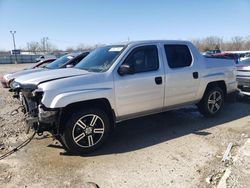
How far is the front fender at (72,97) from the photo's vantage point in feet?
13.0

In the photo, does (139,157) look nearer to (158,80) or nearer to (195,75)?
(158,80)

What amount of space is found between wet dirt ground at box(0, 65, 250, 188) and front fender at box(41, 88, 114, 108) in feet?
3.11

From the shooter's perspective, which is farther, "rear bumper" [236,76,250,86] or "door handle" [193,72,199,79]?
"rear bumper" [236,76,250,86]

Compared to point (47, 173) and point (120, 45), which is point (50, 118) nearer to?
point (47, 173)

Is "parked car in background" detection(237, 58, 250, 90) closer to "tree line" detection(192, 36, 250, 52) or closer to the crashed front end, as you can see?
the crashed front end

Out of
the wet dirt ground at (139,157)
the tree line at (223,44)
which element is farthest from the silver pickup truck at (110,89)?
the tree line at (223,44)

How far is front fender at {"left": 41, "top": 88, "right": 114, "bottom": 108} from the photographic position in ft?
13.0

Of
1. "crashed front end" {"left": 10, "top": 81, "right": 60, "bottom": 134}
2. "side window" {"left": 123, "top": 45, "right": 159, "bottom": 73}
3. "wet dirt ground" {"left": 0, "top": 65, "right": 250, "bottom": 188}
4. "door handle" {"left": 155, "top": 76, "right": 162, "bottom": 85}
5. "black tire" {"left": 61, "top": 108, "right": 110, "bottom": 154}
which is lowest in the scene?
"wet dirt ground" {"left": 0, "top": 65, "right": 250, "bottom": 188}

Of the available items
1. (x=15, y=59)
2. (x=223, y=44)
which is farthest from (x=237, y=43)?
(x=15, y=59)

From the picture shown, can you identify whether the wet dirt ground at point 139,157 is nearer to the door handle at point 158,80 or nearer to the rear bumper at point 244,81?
the door handle at point 158,80

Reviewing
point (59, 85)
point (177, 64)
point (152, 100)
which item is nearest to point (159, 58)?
point (177, 64)

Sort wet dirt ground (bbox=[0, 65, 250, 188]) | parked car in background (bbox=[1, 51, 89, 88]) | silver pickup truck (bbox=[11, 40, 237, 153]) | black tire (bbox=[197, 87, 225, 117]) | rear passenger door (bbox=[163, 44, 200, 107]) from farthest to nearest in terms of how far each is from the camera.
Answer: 1. parked car in background (bbox=[1, 51, 89, 88])
2. black tire (bbox=[197, 87, 225, 117])
3. rear passenger door (bbox=[163, 44, 200, 107])
4. silver pickup truck (bbox=[11, 40, 237, 153])
5. wet dirt ground (bbox=[0, 65, 250, 188])

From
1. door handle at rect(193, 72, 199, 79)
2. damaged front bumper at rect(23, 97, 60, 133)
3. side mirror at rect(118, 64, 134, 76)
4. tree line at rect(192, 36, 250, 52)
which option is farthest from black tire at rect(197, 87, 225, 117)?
tree line at rect(192, 36, 250, 52)

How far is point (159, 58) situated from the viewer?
5.11 metres
